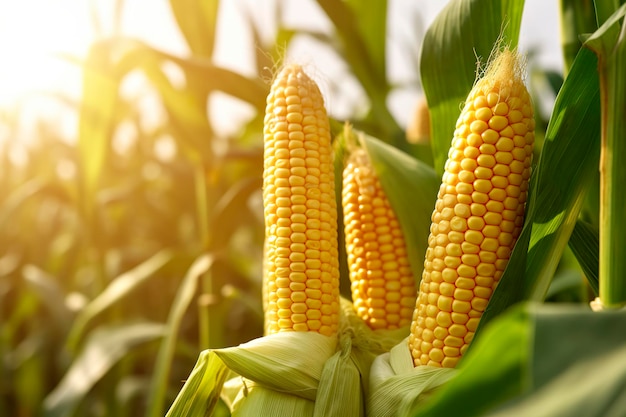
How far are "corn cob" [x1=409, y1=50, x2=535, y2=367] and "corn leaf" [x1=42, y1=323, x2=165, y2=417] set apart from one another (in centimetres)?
143

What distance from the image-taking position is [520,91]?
2.62 ft

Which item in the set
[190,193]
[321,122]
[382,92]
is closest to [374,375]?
[321,122]

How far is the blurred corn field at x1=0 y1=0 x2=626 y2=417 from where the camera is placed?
77 cm

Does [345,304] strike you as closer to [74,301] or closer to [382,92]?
[382,92]

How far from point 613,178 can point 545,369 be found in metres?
0.40

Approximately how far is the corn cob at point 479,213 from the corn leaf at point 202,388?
30 centimetres

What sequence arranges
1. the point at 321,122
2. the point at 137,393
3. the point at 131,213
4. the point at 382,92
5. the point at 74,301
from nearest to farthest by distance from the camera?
the point at 321,122 < the point at 382,92 < the point at 137,393 < the point at 74,301 < the point at 131,213

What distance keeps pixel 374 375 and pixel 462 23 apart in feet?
1.91


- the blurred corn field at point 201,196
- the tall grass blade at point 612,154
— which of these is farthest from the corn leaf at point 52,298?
the tall grass blade at point 612,154

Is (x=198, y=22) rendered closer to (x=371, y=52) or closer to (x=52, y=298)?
(x=371, y=52)

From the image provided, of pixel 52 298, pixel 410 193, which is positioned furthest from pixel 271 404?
pixel 52 298

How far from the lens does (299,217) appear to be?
91 centimetres

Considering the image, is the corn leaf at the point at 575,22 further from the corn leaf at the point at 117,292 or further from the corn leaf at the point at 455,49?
the corn leaf at the point at 117,292

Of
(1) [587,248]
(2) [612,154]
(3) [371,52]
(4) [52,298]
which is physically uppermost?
(3) [371,52]
